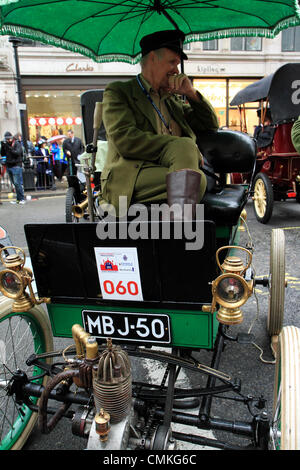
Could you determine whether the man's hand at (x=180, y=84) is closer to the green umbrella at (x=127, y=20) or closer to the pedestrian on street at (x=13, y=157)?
the green umbrella at (x=127, y=20)

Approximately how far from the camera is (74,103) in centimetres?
1756

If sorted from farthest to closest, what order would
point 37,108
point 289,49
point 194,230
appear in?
point 289,49
point 37,108
point 194,230

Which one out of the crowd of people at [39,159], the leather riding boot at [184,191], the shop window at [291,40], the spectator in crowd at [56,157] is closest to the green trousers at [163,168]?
the leather riding boot at [184,191]

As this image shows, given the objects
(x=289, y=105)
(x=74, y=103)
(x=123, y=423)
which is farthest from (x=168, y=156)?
(x=74, y=103)

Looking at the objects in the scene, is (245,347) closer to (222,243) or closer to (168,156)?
(222,243)

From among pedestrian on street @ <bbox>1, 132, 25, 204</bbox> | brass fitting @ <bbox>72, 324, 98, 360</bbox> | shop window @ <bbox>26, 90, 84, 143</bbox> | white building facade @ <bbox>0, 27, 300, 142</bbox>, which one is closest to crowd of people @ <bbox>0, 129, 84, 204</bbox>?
pedestrian on street @ <bbox>1, 132, 25, 204</bbox>

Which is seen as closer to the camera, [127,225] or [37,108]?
[127,225]

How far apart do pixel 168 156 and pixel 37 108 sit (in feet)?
56.2

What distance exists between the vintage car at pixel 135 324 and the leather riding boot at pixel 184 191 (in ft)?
0.80

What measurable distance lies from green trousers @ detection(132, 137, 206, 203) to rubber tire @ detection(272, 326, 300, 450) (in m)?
0.94

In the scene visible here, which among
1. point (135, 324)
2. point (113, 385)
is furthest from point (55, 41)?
point (113, 385)

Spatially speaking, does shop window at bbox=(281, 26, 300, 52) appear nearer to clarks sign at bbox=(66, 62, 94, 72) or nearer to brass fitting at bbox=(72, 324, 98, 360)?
clarks sign at bbox=(66, 62, 94, 72)

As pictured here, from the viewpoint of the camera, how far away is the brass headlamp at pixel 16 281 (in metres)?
1.68

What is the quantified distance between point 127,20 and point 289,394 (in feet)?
8.86
